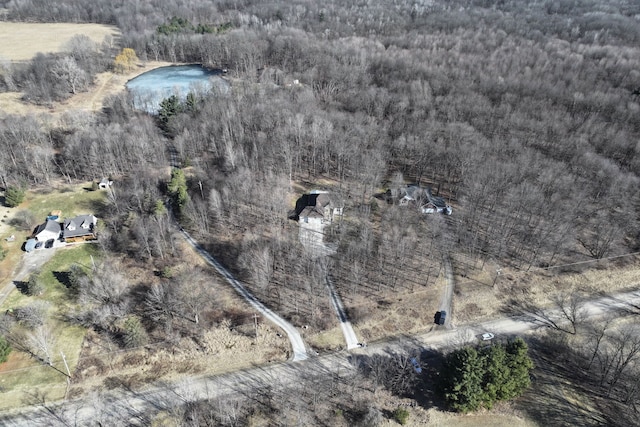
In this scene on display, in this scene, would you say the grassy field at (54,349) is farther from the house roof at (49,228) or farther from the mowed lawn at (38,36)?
the mowed lawn at (38,36)

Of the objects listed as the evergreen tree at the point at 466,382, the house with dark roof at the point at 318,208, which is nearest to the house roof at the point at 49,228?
the house with dark roof at the point at 318,208

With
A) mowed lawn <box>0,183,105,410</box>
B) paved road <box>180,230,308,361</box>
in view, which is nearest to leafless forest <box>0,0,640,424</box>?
paved road <box>180,230,308,361</box>

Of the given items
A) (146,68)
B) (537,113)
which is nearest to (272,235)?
(537,113)

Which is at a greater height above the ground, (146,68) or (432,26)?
(432,26)

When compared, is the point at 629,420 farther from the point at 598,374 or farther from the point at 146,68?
the point at 146,68

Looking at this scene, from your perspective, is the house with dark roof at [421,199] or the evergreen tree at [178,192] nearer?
the evergreen tree at [178,192]

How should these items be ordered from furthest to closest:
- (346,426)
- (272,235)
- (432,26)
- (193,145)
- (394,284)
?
(432,26), (193,145), (272,235), (394,284), (346,426)
